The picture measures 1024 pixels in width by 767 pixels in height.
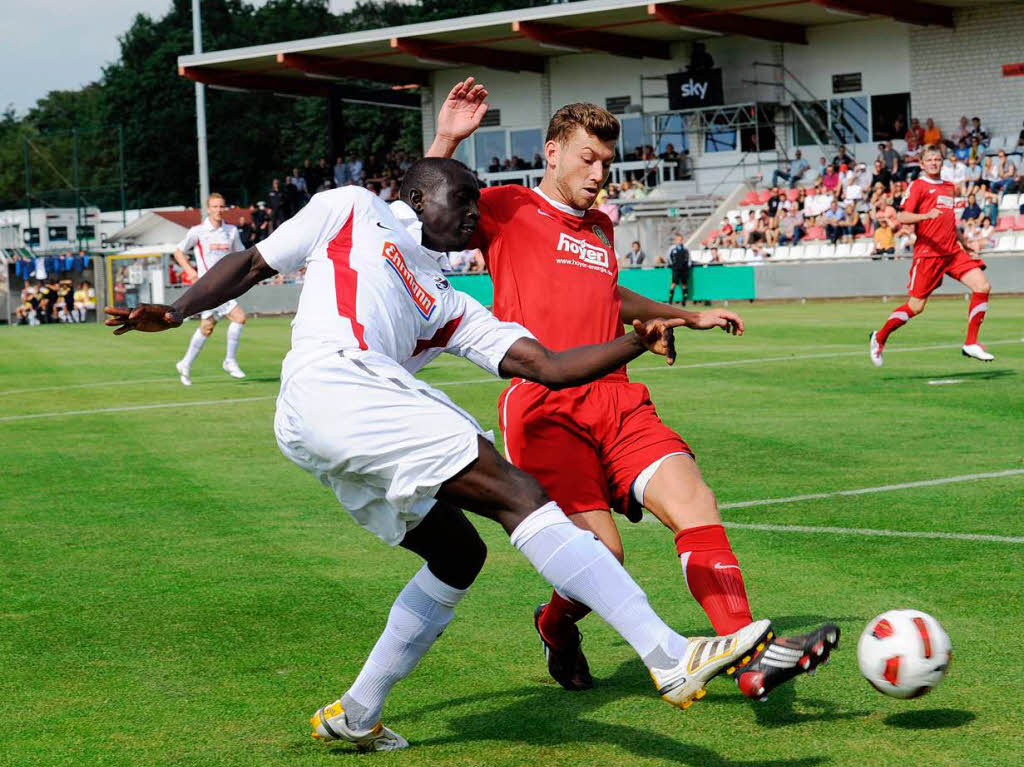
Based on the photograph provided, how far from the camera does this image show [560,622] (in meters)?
5.07

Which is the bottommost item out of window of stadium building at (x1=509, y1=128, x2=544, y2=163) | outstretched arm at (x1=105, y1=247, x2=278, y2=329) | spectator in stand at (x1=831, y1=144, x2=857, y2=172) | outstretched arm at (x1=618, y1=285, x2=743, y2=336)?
outstretched arm at (x1=618, y1=285, x2=743, y2=336)

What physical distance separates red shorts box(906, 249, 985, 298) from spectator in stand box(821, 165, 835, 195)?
22815 mm

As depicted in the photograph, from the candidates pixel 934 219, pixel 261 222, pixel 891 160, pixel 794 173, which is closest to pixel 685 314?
pixel 934 219

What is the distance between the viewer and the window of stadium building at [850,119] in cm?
4303

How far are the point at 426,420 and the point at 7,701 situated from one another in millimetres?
2181

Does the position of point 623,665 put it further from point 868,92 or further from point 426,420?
point 868,92

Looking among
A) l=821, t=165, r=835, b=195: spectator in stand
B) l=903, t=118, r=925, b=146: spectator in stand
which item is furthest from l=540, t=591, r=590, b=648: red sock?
l=903, t=118, r=925, b=146: spectator in stand

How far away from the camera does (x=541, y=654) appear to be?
5.55m

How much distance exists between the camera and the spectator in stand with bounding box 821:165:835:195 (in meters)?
38.5

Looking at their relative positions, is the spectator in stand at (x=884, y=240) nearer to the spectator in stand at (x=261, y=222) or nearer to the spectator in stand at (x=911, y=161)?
the spectator in stand at (x=911, y=161)

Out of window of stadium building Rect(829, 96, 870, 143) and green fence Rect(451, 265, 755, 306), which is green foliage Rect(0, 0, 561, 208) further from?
green fence Rect(451, 265, 755, 306)

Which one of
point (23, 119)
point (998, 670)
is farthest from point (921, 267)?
point (23, 119)

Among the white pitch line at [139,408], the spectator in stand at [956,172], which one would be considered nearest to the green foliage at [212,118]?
the spectator in stand at [956,172]

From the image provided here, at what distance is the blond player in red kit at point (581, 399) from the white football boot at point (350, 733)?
0.80 m
